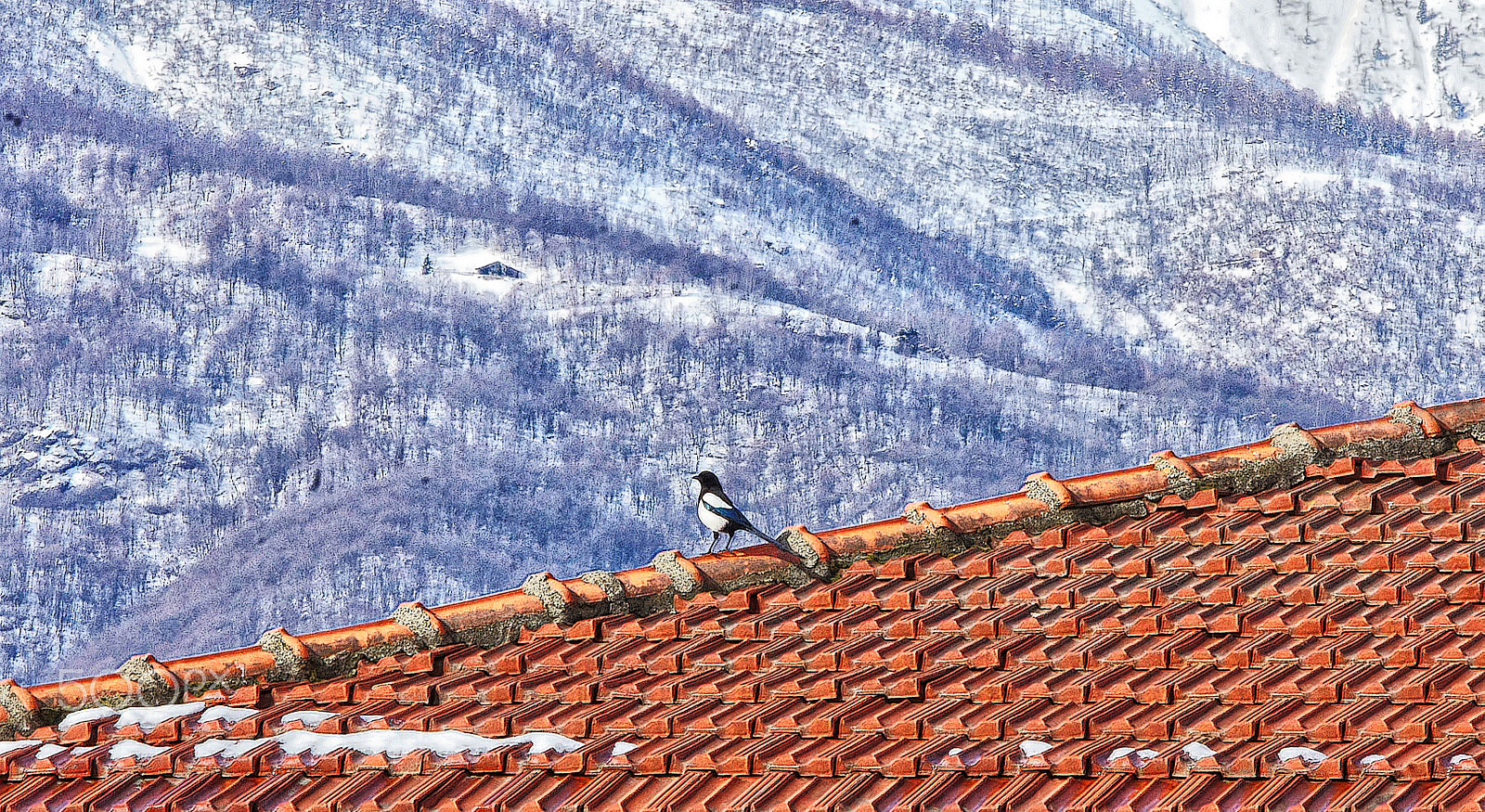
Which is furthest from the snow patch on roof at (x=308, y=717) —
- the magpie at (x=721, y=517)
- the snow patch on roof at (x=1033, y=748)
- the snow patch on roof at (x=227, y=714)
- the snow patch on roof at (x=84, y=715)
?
the snow patch on roof at (x=1033, y=748)

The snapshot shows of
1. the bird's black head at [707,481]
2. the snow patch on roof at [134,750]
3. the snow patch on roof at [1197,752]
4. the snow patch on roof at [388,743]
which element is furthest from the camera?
the bird's black head at [707,481]

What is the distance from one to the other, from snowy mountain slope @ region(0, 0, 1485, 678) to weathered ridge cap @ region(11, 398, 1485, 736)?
3671 inches

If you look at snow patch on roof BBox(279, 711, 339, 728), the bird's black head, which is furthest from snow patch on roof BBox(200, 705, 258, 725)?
the bird's black head

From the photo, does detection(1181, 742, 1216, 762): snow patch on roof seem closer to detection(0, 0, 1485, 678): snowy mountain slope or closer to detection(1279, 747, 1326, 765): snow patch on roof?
detection(1279, 747, 1326, 765): snow patch on roof

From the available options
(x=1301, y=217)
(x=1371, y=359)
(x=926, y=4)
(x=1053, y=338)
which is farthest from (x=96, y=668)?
(x=926, y=4)

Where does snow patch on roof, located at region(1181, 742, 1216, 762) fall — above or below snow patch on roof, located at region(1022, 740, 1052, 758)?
above

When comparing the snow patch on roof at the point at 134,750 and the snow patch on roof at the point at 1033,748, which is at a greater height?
the snow patch on roof at the point at 1033,748

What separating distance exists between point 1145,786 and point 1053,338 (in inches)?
6079

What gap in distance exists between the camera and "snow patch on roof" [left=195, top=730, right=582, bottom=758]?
253 inches

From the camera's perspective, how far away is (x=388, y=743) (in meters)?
6.59

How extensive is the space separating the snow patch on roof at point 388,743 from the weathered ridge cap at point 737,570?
2.62 feet

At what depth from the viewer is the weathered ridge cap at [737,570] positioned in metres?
7.73

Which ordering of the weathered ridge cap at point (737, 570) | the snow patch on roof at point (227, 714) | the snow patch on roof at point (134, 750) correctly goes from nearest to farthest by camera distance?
the snow patch on roof at point (134, 750) → the snow patch on roof at point (227, 714) → the weathered ridge cap at point (737, 570)

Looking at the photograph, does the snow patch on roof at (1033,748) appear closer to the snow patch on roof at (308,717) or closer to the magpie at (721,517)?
the magpie at (721,517)
